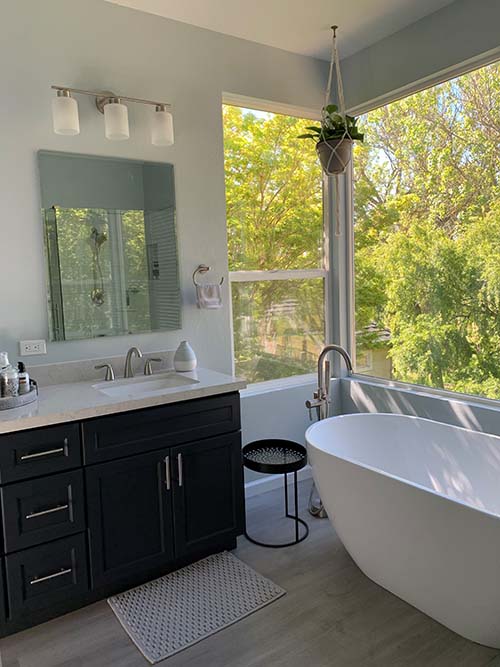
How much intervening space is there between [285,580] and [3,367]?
5.21 ft

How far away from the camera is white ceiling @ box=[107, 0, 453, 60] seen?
8.80ft

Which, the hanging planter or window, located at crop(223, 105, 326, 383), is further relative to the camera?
window, located at crop(223, 105, 326, 383)

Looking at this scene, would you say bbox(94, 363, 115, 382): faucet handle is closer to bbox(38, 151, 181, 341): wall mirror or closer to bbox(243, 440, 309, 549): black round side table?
bbox(38, 151, 181, 341): wall mirror

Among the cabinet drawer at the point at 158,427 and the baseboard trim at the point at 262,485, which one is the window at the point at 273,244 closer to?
the baseboard trim at the point at 262,485

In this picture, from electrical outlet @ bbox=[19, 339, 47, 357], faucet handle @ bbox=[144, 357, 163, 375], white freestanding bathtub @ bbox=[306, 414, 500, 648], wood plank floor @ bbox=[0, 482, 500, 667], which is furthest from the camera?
faucet handle @ bbox=[144, 357, 163, 375]

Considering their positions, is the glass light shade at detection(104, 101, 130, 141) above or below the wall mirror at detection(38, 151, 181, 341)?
above

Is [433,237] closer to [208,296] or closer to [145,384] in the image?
[208,296]

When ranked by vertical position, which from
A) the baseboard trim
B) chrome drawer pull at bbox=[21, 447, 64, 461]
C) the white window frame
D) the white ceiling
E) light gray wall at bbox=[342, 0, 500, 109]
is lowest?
the baseboard trim

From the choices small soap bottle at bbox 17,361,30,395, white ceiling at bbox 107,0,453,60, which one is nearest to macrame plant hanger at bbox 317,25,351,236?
white ceiling at bbox 107,0,453,60

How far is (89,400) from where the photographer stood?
2217 mm

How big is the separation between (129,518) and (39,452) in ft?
1.65

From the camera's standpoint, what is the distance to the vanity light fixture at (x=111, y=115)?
7.77 ft

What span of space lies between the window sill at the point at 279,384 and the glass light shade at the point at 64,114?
5.76ft

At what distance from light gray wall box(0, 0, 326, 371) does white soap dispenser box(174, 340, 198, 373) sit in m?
0.19
